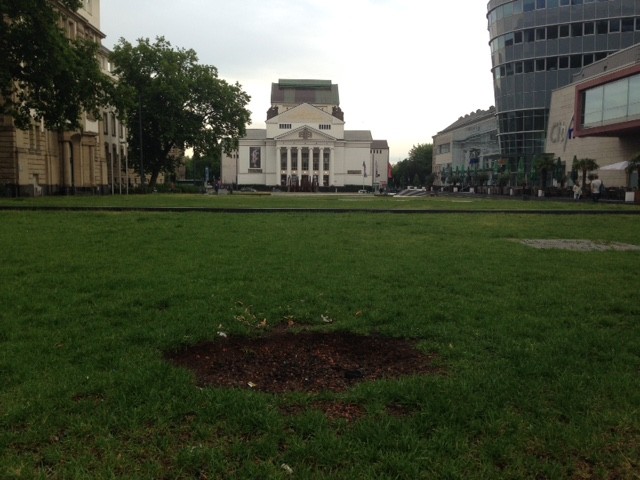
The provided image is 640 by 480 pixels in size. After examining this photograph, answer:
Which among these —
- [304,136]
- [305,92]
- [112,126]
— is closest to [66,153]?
[112,126]

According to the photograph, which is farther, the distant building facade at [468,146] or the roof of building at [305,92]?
the roof of building at [305,92]

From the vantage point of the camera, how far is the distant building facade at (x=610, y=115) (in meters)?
42.8

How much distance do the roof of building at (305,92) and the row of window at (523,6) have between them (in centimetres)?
6113

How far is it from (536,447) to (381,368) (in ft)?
4.95

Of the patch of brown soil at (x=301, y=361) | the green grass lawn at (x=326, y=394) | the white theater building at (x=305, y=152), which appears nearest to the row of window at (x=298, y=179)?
the white theater building at (x=305, y=152)

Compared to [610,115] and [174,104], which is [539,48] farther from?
[174,104]

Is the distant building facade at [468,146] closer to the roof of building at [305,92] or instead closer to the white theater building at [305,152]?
the white theater building at [305,152]

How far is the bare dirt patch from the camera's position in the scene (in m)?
11.8

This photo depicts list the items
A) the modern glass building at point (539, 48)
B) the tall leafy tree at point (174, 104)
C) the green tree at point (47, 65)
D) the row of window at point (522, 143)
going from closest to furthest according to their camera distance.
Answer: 1. the green tree at point (47, 65)
2. the tall leafy tree at point (174, 104)
3. the modern glass building at point (539, 48)
4. the row of window at point (522, 143)

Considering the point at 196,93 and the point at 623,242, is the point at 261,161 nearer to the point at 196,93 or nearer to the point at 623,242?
the point at 196,93

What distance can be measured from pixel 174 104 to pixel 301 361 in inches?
2175

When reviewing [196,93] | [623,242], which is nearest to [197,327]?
[623,242]

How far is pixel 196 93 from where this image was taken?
5734 cm

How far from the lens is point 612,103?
45.4 meters
